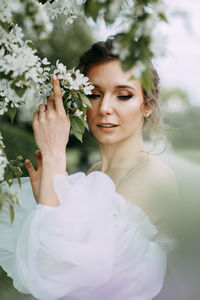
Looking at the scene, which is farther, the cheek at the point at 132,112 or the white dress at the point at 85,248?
the cheek at the point at 132,112

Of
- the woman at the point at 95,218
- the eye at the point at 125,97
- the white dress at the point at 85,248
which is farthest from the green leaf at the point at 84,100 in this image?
the eye at the point at 125,97

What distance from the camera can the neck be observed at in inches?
95.7

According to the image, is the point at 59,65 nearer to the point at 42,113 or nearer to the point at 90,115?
the point at 42,113

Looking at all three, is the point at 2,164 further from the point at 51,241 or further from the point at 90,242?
the point at 90,242

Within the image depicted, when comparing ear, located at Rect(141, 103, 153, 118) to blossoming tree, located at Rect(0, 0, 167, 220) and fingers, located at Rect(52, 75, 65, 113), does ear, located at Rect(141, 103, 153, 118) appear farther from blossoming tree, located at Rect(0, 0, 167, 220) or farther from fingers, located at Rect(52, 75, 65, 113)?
fingers, located at Rect(52, 75, 65, 113)

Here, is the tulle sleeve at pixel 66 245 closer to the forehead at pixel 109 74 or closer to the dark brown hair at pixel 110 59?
the forehead at pixel 109 74

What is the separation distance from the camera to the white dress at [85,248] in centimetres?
162

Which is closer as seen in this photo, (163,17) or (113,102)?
(163,17)

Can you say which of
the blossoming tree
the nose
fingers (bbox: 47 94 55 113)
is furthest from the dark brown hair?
fingers (bbox: 47 94 55 113)

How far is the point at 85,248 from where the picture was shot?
164 cm

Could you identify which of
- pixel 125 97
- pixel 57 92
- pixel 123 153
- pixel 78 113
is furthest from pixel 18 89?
pixel 123 153

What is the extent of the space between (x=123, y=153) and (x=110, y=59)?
2.02 ft

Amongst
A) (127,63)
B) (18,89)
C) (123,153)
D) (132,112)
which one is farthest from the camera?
(123,153)

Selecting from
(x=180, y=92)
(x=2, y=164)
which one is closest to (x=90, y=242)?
(x=2, y=164)
